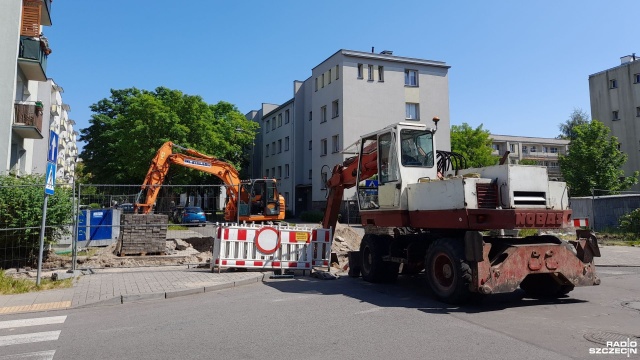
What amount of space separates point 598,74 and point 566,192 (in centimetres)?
4882

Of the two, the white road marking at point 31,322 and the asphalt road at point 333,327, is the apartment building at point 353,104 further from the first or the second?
the white road marking at point 31,322

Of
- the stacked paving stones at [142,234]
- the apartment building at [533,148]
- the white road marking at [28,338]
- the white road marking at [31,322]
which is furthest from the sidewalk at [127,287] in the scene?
the apartment building at [533,148]

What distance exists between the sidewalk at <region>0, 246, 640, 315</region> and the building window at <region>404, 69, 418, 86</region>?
31.0 m

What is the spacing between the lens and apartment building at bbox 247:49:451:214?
37.2 meters

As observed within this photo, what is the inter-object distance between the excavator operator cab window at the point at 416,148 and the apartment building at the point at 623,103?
42.1 m

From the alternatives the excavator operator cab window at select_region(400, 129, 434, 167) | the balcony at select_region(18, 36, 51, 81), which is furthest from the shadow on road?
the balcony at select_region(18, 36, 51, 81)

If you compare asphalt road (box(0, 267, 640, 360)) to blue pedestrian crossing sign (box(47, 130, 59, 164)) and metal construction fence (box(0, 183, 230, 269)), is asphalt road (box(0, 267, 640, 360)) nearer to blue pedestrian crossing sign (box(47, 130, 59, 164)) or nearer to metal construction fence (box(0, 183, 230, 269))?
blue pedestrian crossing sign (box(47, 130, 59, 164))

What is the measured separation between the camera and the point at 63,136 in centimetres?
7869

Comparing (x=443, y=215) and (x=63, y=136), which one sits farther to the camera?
(x=63, y=136)

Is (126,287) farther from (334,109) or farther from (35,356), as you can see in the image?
(334,109)

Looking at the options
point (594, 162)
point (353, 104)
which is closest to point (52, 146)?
point (353, 104)

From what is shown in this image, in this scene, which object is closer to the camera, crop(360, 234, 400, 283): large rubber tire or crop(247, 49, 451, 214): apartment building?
crop(360, 234, 400, 283): large rubber tire

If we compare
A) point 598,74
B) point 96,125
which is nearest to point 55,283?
point 96,125

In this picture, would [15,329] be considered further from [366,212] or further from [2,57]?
[2,57]
